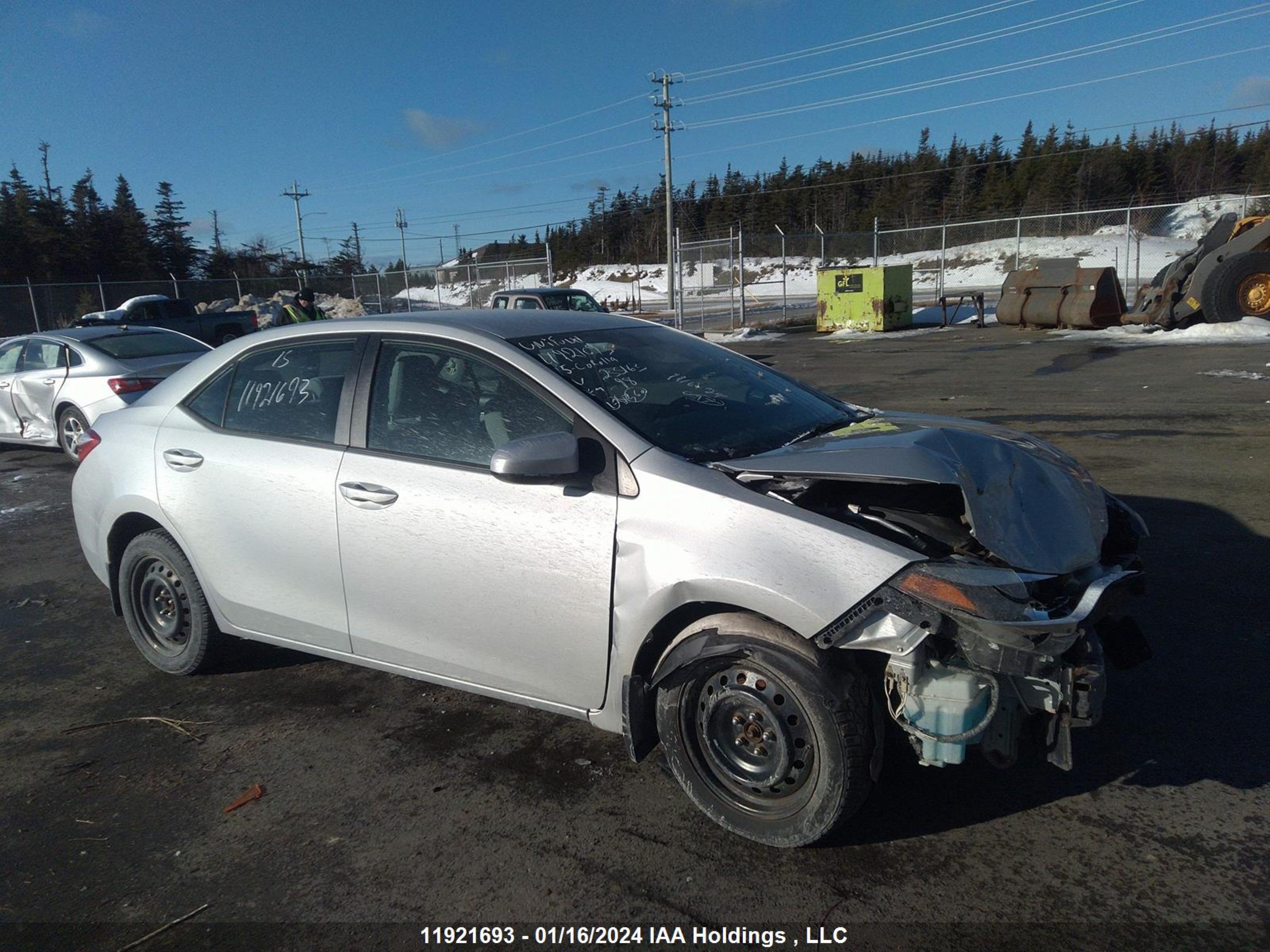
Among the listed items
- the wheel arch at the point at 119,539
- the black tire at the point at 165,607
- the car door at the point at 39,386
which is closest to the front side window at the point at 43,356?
the car door at the point at 39,386

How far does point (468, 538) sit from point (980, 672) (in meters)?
1.78

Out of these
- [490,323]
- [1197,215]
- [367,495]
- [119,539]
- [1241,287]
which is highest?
[1197,215]

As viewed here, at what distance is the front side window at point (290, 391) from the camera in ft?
12.5

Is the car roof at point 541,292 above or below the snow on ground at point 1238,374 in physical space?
above

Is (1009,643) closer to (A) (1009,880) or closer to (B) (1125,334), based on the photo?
(A) (1009,880)

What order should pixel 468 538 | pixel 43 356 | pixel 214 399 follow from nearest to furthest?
pixel 468 538 → pixel 214 399 → pixel 43 356

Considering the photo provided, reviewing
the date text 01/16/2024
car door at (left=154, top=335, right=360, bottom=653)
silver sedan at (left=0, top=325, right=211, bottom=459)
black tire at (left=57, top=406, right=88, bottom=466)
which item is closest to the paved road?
the date text 01/16/2024

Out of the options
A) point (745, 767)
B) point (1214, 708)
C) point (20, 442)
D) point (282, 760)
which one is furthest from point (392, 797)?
point (20, 442)

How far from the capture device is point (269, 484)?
3.77 metres

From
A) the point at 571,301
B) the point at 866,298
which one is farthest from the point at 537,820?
the point at 866,298

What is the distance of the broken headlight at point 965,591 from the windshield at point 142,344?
32.2 feet

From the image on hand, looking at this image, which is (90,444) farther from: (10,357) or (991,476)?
(10,357)

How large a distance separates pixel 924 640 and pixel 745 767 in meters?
0.74

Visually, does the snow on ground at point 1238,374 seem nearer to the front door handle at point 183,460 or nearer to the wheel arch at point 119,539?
the front door handle at point 183,460
